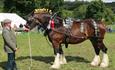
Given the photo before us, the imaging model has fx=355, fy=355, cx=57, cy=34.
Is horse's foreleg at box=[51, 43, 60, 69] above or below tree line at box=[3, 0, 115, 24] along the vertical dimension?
above

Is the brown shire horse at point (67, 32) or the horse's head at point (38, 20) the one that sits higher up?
the horse's head at point (38, 20)

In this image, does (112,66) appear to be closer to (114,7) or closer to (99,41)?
(99,41)

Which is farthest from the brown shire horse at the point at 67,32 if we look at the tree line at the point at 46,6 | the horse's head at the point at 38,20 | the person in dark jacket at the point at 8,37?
the tree line at the point at 46,6

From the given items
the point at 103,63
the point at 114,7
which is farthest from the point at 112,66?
the point at 114,7

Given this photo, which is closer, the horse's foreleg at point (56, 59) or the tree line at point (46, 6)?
the horse's foreleg at point (56, 59)

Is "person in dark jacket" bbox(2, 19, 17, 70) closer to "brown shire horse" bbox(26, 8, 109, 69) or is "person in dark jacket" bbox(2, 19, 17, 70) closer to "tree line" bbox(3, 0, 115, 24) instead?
"brown shire horse" bbox(26, 8, 109, 69)

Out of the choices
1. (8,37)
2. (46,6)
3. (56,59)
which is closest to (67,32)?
(56,59)

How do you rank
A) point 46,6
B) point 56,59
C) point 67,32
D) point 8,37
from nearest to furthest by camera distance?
point 8,37 < point 56,59 < point 67,32 < point 46,6

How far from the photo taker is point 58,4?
76125mm

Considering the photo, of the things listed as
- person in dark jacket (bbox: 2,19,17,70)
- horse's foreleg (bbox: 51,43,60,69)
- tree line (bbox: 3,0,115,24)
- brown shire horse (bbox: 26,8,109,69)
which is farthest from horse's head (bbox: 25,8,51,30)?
tree line (bbox: 3,0,115,24)

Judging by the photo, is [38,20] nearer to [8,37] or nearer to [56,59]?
[56,59]

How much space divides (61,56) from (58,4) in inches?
2494

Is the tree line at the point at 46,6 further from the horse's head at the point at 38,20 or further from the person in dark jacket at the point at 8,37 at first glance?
the person in dark jacket at the point at 8,37

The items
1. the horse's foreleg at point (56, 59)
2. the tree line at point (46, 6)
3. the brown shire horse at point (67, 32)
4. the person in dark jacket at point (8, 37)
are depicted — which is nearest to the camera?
the person in dark jacket at point (8, 37)
